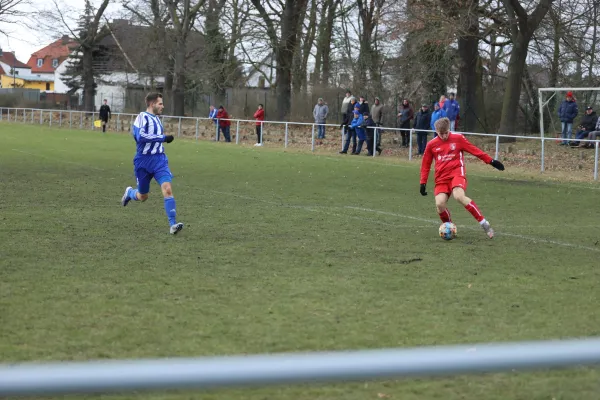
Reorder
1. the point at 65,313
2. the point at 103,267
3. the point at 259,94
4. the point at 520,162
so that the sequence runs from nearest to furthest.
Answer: the point at 65,313
the point at 103,267
the point at 520,162
the point at 259,94

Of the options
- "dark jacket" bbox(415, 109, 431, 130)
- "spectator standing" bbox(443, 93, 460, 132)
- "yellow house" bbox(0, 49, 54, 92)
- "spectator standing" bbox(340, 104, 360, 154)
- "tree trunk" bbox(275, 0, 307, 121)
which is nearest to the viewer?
"spectator standing" bbox(443, 93, 460, 132)

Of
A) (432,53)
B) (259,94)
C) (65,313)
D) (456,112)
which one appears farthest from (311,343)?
(259,94)

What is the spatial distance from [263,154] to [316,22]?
674 inches

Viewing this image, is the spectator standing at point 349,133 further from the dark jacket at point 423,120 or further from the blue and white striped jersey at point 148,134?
the blue and white striped jersey at point 148,134

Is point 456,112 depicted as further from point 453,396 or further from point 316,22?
point 453,396

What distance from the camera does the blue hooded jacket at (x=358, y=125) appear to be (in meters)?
29.3

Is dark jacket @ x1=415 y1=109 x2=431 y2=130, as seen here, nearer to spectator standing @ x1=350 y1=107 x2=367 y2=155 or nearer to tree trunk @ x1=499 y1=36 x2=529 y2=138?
spectator standing @ x1=350 y1=107 x2=367 y2=155

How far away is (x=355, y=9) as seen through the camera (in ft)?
146

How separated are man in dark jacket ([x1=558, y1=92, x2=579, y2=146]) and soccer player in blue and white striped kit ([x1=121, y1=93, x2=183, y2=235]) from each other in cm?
1736

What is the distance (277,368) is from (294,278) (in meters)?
7.01

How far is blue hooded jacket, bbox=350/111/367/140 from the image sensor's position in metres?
29.3

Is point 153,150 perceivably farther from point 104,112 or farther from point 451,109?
point 104,112

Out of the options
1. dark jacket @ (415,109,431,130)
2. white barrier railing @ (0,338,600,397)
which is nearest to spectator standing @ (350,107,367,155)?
dark jacket @ (415,109,431,130)

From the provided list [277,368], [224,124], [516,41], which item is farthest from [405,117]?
Answer: [277,368]
